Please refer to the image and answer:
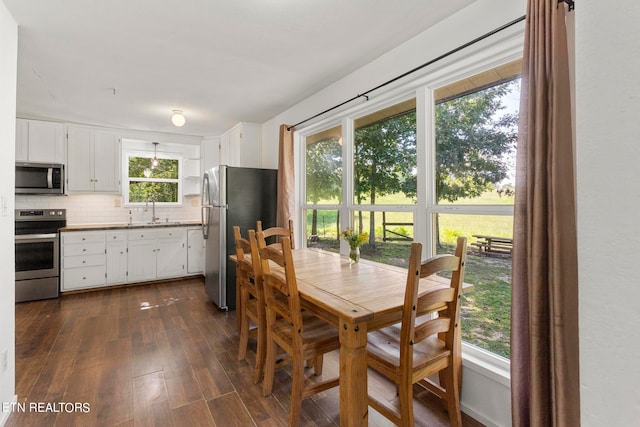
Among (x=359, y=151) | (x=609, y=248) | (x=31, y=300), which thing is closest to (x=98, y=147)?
(x=31, y=300)

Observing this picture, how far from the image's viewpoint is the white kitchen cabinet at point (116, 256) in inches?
171

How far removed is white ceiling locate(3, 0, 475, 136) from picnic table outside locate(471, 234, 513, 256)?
1455 millimetres

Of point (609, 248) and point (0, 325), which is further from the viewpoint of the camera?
point (0, 325)

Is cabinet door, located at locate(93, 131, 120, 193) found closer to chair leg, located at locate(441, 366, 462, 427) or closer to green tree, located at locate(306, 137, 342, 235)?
green tree, located at locate(306, 137, 342, 235)

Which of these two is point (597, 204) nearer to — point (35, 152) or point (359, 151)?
point (359, 151)

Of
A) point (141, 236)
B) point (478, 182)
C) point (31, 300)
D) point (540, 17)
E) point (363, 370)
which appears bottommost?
point (31, 300)

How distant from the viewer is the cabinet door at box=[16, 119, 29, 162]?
3934 millimetres

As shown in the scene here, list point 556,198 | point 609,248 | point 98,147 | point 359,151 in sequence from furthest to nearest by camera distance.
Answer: point 98,147 < point 359,151 < point 556,198 < point 609,248

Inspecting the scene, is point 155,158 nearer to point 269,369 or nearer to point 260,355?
point 260,355

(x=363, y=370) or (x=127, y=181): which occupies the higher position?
(x=127, y=181)

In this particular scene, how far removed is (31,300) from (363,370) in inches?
179

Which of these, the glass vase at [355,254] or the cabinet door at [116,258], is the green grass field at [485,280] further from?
the cabinet door at [116,258]

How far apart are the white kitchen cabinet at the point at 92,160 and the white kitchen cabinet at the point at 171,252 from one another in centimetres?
100

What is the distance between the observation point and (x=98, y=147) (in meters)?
4.49
